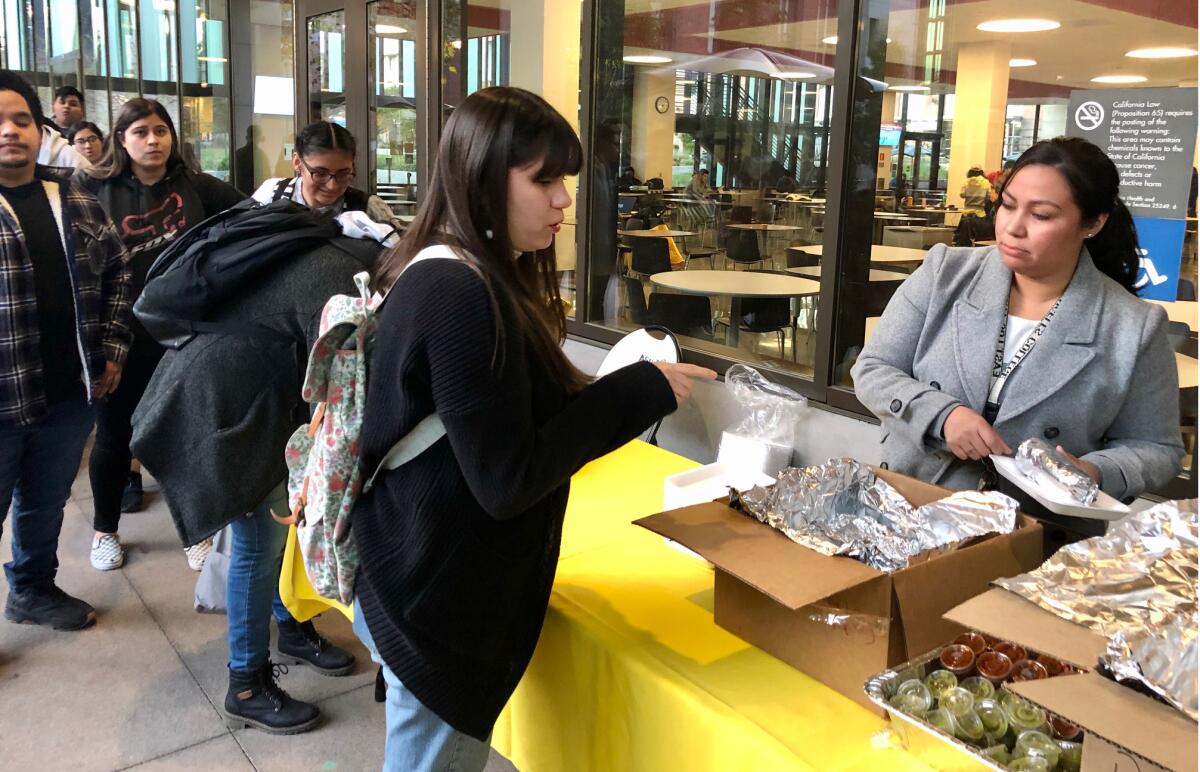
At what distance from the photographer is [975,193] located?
2.97m

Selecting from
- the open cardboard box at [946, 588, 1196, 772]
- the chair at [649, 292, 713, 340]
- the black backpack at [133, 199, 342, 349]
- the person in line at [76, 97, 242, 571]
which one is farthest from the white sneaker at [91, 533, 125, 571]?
the open cardboard box at [946, 588, 1196, 772]

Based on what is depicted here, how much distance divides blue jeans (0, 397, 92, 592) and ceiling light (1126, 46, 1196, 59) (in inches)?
127

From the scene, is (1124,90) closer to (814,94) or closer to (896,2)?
(896,2)

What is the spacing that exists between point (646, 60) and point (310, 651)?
8.49ft

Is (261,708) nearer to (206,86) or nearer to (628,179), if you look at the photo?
(628,179)

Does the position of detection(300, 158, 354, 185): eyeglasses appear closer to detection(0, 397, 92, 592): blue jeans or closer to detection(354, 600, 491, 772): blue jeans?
detection(0, 397, 92, 592): blue jeans

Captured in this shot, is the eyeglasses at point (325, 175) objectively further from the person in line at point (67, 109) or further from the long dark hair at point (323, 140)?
the person in line at point (67, 109)

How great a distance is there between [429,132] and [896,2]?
272cm

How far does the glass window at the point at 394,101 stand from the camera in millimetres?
4914

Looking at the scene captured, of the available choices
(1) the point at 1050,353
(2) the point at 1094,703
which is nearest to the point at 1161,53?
(1) the point at 1050,353

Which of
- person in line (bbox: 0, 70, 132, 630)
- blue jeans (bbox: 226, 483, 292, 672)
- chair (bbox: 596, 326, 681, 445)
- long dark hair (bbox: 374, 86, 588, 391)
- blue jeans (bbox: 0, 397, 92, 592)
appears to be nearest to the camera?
long dark hair (bbox: 374, 86, 588, 391)

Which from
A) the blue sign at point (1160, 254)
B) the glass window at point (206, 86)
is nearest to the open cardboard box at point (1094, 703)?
the blue sign at point (1160, 254)

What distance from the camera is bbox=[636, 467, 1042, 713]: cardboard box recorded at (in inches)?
48.7

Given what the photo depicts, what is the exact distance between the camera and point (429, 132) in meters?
4.87
